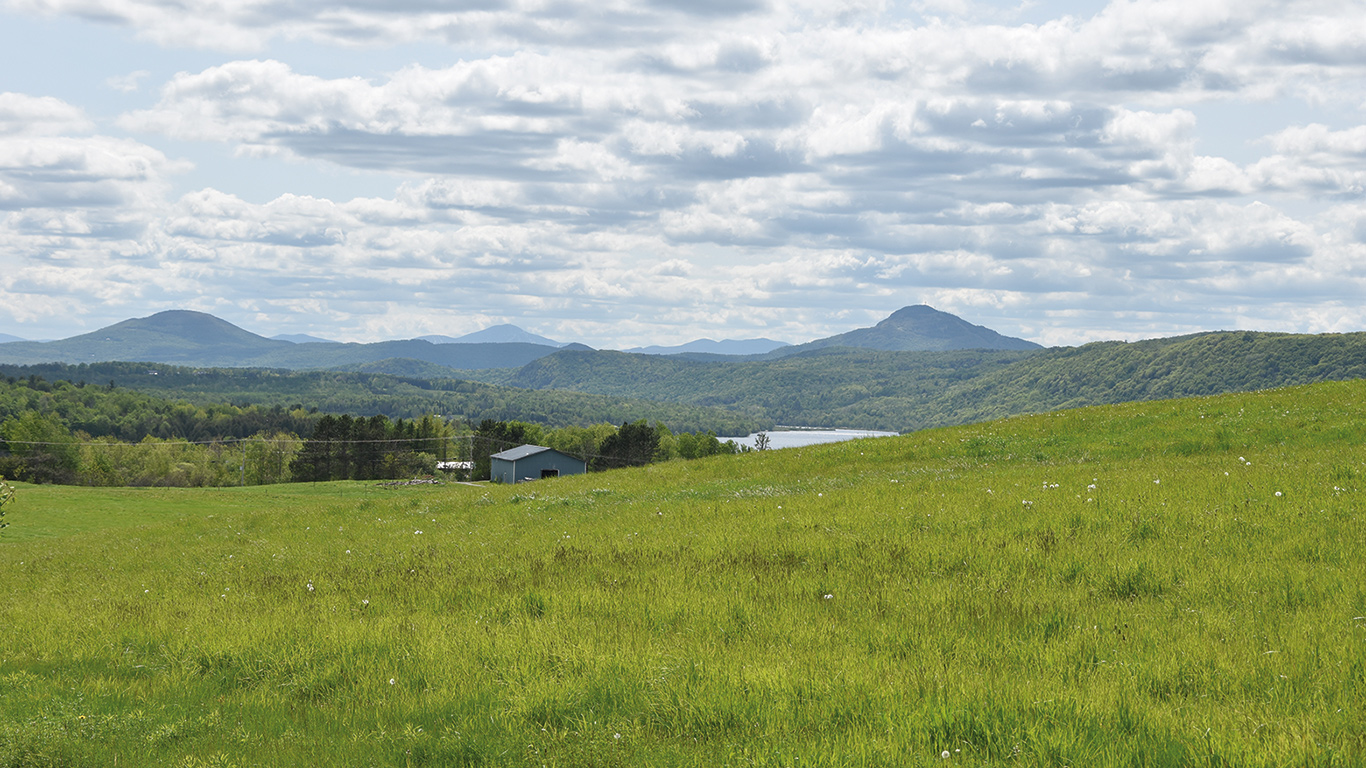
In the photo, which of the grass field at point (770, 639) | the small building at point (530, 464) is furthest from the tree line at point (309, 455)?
the grass field at point (770, 639)

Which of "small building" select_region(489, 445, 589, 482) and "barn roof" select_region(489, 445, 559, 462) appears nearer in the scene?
"small building" select_region(489, 445, 589, 482)

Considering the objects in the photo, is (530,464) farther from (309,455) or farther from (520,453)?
(309,455)

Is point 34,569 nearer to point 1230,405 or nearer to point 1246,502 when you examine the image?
point 1246,502

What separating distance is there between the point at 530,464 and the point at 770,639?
407 ft

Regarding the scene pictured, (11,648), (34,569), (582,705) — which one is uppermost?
(582,705)

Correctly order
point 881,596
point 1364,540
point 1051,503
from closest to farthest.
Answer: point 881,596, point 1364,540, point 1051,503

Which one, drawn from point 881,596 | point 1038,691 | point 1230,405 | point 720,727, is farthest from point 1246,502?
point 1230,405

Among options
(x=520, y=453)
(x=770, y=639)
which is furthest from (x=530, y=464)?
(x=770, y=639)

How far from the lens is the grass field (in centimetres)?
640

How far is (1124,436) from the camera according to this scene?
28547mm

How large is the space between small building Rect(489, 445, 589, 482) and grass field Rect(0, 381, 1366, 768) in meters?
110

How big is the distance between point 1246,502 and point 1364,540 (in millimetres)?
2659

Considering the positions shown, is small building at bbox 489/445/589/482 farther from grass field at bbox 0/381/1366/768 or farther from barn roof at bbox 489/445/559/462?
grass field at bbox 0/381/1366/768

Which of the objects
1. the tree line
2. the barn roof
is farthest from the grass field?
the tree line
